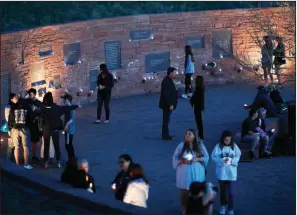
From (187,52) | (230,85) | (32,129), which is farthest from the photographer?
(230,85)

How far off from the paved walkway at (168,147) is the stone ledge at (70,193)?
112 cm

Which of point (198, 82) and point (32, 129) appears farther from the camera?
point (198, 82)

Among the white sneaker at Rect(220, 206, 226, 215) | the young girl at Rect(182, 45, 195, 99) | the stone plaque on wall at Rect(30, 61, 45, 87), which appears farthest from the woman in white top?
the young girl at Rect(182, 45, 195, 99)

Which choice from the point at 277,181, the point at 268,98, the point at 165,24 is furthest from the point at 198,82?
the point at 165,24

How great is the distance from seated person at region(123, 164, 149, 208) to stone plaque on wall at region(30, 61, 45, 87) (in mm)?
9803

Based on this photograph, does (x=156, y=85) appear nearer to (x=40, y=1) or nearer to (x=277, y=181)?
(x=40, y=1)

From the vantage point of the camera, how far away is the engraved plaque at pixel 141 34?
27297 millimetres

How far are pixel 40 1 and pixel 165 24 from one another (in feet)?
11.3

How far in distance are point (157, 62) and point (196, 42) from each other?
139cm

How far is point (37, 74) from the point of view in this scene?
2473 centimetres

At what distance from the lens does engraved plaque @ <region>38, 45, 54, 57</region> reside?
24880 mm

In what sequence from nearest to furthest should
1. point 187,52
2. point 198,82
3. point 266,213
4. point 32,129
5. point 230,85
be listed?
point 266,213
point 32,129
point 198,82
point 187,52
point 230,85

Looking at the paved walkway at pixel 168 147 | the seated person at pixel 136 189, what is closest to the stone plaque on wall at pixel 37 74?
the paved walkway at pixel 168 147

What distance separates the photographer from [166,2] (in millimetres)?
29938
